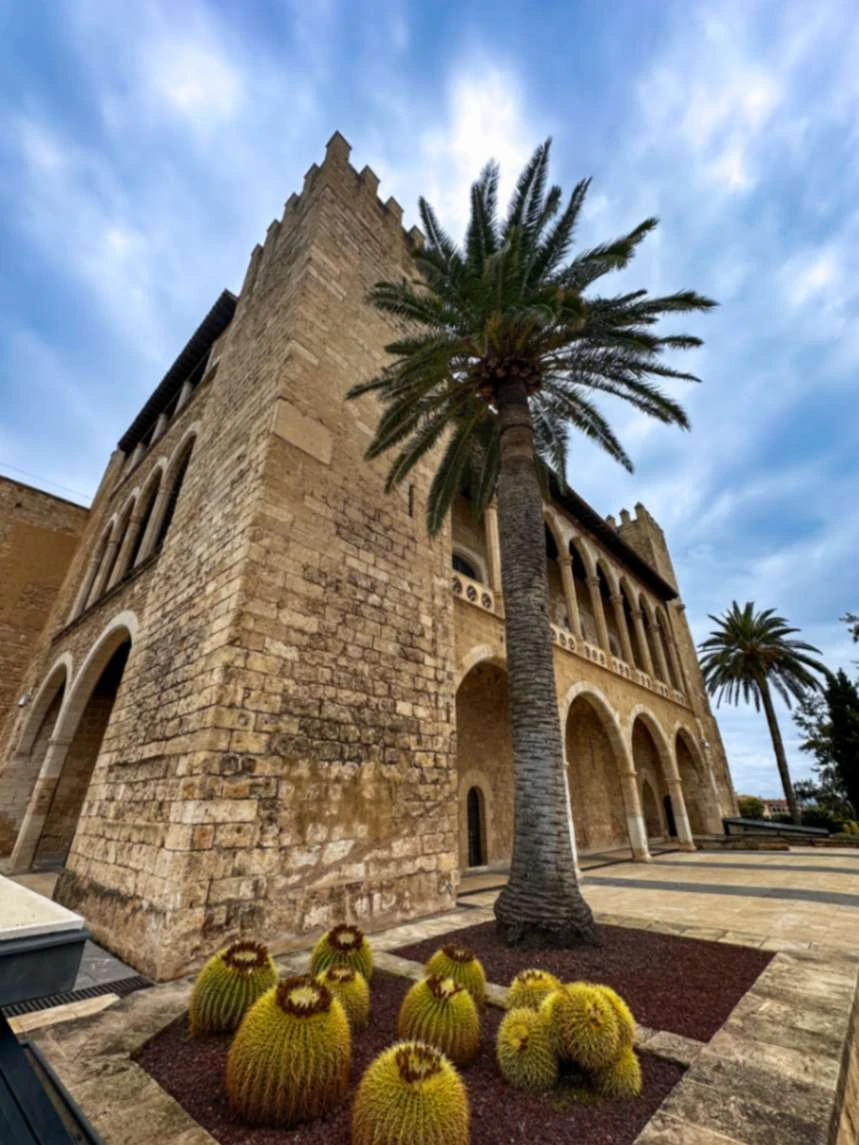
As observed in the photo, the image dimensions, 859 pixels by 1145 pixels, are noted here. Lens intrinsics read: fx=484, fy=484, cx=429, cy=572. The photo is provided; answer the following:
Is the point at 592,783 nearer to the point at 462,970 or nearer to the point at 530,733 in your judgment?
the point at 530,733

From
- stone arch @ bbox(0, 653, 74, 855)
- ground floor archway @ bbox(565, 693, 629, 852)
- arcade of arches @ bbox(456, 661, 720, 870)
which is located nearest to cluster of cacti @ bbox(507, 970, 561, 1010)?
arcade of arches @ bbox(456, 661, 720, 870)

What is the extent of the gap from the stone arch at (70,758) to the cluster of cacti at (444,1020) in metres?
7.51

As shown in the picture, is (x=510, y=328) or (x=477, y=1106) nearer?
(x=477, y=1106)

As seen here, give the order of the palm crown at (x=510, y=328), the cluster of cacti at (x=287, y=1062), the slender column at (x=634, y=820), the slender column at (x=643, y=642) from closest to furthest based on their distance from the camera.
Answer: the cluster of cacti at (x=287, y=1062) → the palm crown at (x=510, y=328) → the slender column at (x=634, y=820) → the slender column at (x=643, y=642)

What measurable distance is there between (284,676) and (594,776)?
1277 centimetres

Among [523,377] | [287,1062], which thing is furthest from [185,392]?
[287,1062]

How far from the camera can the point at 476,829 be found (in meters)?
10.4

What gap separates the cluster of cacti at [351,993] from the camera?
8.30ft

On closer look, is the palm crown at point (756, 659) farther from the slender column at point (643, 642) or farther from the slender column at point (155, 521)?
the slender column at point (155, 521)

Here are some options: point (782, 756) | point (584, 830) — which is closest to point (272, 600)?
point (584, 830)

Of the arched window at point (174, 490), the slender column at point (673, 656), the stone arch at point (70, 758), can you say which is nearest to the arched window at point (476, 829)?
the stone arch at point (70, 758)

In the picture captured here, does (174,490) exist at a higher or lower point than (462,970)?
higher

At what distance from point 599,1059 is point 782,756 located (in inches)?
925

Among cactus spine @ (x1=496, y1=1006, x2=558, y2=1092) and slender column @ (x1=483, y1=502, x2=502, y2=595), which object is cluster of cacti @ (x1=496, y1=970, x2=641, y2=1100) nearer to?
cactus spine @ (x1=496, y1=1006, x2=558, y2=1092)
